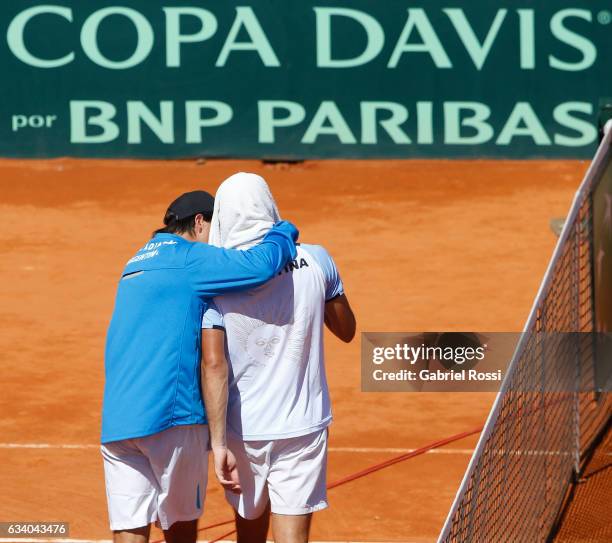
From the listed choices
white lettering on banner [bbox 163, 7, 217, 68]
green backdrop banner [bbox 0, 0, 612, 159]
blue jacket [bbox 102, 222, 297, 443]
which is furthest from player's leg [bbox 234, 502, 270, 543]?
white lettering on banner [bbox 163, 7, 217, 68]

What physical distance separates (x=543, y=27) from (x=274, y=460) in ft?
46.7

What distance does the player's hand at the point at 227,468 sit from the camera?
4.37 meters

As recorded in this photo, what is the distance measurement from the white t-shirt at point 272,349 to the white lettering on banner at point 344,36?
1357cm

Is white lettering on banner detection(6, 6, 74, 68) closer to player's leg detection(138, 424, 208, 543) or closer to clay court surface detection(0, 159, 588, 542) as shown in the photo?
clay court surface detection(0, 159, 588, 542)

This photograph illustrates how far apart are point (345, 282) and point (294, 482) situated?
27.0 ft

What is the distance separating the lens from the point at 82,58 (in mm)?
17656

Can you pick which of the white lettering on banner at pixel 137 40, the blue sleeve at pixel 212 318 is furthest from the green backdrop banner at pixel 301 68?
the blue sleeve at pixel 212 318

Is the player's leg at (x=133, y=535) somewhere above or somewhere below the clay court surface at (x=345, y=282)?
below

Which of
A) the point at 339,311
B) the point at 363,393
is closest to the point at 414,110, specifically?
the point at 363,393

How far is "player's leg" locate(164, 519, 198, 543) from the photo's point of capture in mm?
4637

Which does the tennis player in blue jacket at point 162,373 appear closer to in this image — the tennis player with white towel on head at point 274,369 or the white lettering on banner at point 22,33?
the tennis player with white towel on head at point 274,369

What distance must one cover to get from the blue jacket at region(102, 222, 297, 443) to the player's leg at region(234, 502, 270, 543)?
1.67 feet

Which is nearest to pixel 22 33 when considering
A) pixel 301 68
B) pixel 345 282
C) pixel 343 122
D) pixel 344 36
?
pixel 301 68

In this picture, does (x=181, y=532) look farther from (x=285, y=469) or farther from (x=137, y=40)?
(x=137, y=40)
